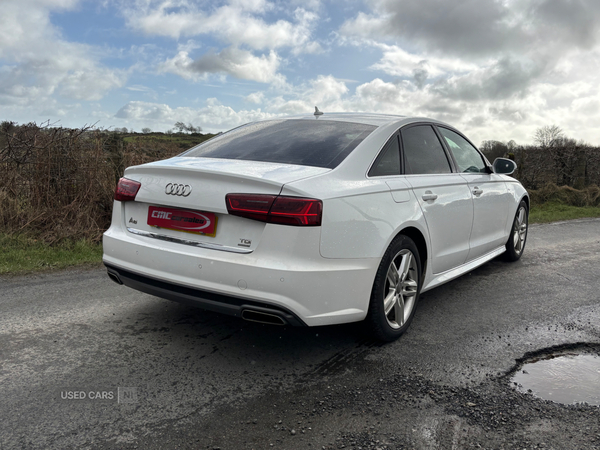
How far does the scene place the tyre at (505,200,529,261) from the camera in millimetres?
6078

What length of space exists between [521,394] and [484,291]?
2258 mm

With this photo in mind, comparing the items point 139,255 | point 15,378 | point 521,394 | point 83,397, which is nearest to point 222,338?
point 139,255

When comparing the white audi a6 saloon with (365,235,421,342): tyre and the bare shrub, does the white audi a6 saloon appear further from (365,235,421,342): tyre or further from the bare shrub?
the bare shrub

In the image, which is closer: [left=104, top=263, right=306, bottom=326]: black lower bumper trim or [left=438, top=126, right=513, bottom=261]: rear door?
[left=104, top=263, right=306, bottom=326]: black lower bumper trim

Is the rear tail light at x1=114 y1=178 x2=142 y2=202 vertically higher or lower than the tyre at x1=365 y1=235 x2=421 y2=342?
higher

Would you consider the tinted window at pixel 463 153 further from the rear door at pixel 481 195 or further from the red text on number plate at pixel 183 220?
the red text on number plate at pixel 183 220

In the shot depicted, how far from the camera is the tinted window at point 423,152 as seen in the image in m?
3.86

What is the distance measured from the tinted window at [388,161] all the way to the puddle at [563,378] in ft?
5.09

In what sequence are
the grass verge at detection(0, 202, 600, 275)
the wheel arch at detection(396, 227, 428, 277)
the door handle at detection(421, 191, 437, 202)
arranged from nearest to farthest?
the wheel arch at detection(396, 227, 428, 277) < the door handle at detection(421, 191, 437, 202) < the grass verge at detection(0, 202, 600, 275)

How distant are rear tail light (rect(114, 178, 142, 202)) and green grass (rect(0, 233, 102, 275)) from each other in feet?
9.23

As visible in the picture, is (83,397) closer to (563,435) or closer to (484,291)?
(563,435)

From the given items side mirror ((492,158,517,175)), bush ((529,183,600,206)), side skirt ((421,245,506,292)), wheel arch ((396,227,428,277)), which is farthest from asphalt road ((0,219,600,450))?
bush ((529,183,600,206))

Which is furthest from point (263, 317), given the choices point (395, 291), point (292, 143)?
point (292, 143)

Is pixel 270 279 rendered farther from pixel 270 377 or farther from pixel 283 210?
pixel 270 377
